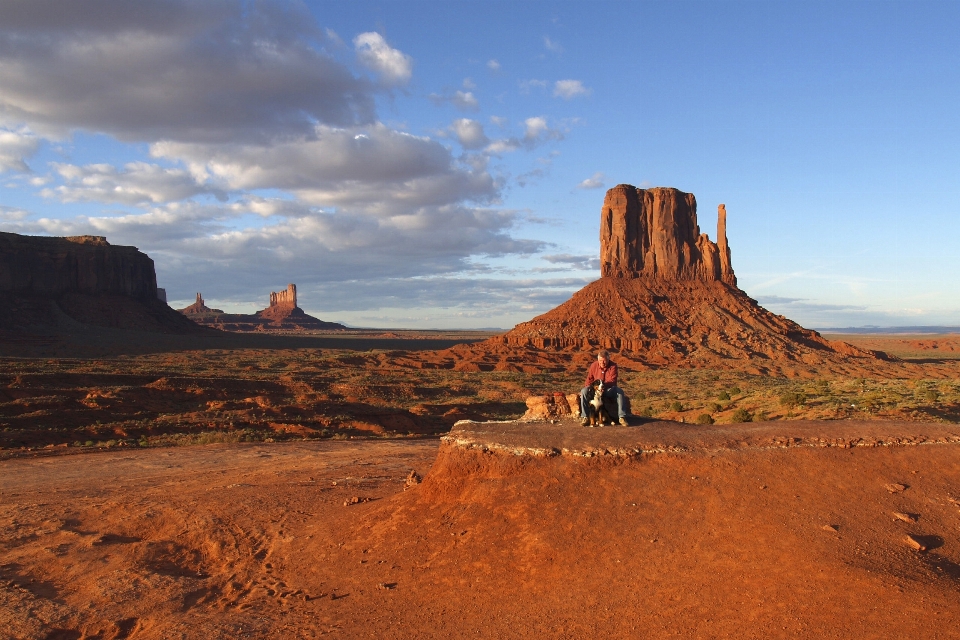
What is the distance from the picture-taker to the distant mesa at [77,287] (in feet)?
284

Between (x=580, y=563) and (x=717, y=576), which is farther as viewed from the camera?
(x=580, y=563)

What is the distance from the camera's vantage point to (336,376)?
45.2m

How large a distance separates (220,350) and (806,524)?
7117 cm

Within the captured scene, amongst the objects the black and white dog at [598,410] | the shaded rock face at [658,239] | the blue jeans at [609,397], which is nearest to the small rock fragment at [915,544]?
the blue jeans at [609,397]

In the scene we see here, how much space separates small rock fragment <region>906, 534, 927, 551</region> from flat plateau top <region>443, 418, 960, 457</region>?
2016 mm

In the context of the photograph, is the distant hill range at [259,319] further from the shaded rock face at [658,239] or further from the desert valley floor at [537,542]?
the desert valley floor at [537,542]

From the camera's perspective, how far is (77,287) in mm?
96875

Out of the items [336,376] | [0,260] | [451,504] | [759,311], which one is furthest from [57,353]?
[759,311]

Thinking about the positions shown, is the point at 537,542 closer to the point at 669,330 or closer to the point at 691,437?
the point at 691,437

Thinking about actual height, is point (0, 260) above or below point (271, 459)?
above

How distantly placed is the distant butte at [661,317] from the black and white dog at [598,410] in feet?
146

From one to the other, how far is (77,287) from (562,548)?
10897 cm

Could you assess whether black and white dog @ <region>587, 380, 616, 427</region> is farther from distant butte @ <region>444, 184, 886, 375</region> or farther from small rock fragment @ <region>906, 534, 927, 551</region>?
distant butte @ <region>444, 184, 886, 375</region>

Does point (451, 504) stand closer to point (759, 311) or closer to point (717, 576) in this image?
point (717, 576)
